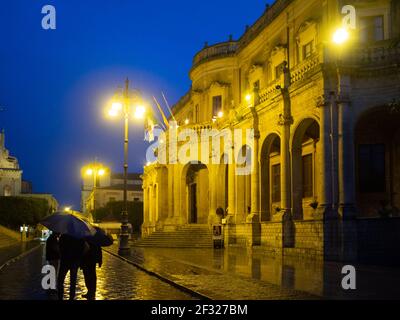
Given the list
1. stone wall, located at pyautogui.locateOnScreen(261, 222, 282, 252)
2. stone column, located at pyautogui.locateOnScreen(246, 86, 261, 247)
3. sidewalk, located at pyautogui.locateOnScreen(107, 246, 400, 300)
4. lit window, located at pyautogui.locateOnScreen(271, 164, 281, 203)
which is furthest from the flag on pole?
sidewalk, located at pyautogui.locateOnScreen(107, 246, 400, 300)

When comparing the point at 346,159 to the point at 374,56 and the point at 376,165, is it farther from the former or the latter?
the point at 376,165

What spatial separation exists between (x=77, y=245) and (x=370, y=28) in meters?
20.1

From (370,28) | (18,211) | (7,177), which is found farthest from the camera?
(7,177)

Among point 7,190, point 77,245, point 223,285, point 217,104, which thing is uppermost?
point 217,104

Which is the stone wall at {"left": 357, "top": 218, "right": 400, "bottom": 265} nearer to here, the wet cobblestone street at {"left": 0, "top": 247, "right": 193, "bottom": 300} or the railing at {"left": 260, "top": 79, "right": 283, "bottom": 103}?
the railing at {"left": 260, "top": 79, "right": 283, "bottom": 103}

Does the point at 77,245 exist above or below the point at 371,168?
below

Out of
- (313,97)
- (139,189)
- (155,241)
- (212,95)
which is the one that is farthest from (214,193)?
(139,189)

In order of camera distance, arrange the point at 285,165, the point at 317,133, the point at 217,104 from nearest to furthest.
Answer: the point at 285,165 → the point at 317,133 → the point at 217,104

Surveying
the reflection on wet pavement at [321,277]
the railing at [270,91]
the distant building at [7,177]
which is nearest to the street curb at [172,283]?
the reflection on wet pavement at [321,277]

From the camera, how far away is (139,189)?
4380 inches

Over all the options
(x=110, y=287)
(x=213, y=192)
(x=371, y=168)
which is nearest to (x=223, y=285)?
(x=110, y=287)

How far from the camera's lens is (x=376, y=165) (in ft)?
86.5
